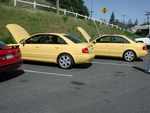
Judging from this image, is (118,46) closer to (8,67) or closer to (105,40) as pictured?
(105,40)

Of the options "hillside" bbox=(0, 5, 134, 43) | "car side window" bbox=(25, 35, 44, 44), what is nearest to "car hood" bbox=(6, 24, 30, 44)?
"car side window" bbox=(25, 35, 44, 44)

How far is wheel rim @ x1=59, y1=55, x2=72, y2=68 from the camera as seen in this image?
10.5 metres

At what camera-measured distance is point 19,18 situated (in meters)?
21.8

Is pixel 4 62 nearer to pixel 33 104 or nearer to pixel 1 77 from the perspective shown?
pixel 1 77

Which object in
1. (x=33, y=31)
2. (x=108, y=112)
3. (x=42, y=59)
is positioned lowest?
(x=108, y=112)

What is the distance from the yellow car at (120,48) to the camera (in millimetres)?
13820

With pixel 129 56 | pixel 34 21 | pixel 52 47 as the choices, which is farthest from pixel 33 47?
pixel 34 21

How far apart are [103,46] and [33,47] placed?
4624 millimetres

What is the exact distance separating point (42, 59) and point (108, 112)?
19.4 feet

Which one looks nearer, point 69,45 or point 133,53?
point 69,45

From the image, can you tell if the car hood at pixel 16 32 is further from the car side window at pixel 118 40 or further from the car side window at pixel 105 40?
the car side window at pixel 118 40

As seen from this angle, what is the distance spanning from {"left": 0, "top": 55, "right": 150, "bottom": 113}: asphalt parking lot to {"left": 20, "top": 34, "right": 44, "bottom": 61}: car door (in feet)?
2.68

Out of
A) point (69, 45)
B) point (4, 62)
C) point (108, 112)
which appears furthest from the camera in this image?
point (69, 45)

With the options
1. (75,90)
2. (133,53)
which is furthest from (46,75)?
(133,53)
